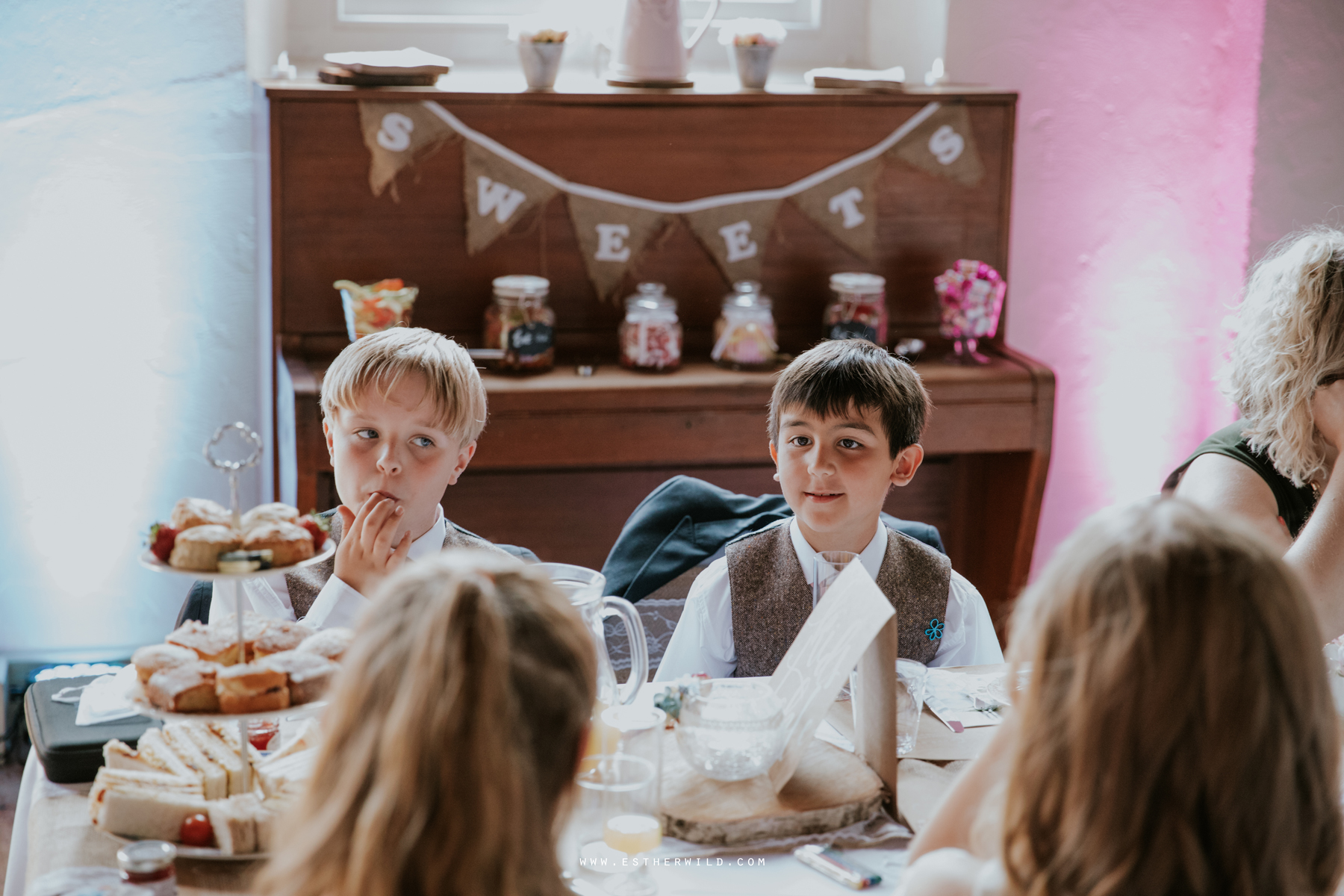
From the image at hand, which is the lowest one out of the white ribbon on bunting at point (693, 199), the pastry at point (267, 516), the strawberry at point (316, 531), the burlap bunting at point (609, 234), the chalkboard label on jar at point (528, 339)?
the strawberry at point (316, 531)

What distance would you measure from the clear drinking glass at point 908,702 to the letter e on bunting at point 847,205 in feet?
5.95

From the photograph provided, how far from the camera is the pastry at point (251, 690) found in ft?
3.29

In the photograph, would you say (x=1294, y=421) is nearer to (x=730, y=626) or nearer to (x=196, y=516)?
(x=730, y=626)

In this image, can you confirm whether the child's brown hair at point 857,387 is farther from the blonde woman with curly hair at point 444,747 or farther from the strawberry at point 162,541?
the blonde woman with curly hair at point 444,747

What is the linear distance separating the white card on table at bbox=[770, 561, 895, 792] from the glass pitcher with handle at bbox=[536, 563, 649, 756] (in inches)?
5.5

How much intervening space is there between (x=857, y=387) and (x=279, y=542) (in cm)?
90

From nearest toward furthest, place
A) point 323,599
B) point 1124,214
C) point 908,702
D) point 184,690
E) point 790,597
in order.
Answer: point 184,690 → point 908,702 → point 323,599 → point 790,597 → point 1124,214

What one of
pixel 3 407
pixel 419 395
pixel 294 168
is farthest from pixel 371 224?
pixel 419 395

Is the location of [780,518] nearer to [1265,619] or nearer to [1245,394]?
[1245,394]

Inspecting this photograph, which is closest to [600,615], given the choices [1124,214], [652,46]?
[652,46]

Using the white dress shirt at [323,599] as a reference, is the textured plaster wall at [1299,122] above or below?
above

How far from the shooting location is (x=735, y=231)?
2916 mm

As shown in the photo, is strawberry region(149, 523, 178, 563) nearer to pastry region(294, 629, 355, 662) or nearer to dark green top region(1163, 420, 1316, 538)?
pastry region(294, 629, 355, 662)

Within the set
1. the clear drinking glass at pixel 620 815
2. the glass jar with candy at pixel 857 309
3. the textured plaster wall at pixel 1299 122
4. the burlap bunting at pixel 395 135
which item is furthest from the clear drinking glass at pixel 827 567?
the textured plaster wall at pixel 1299 122
